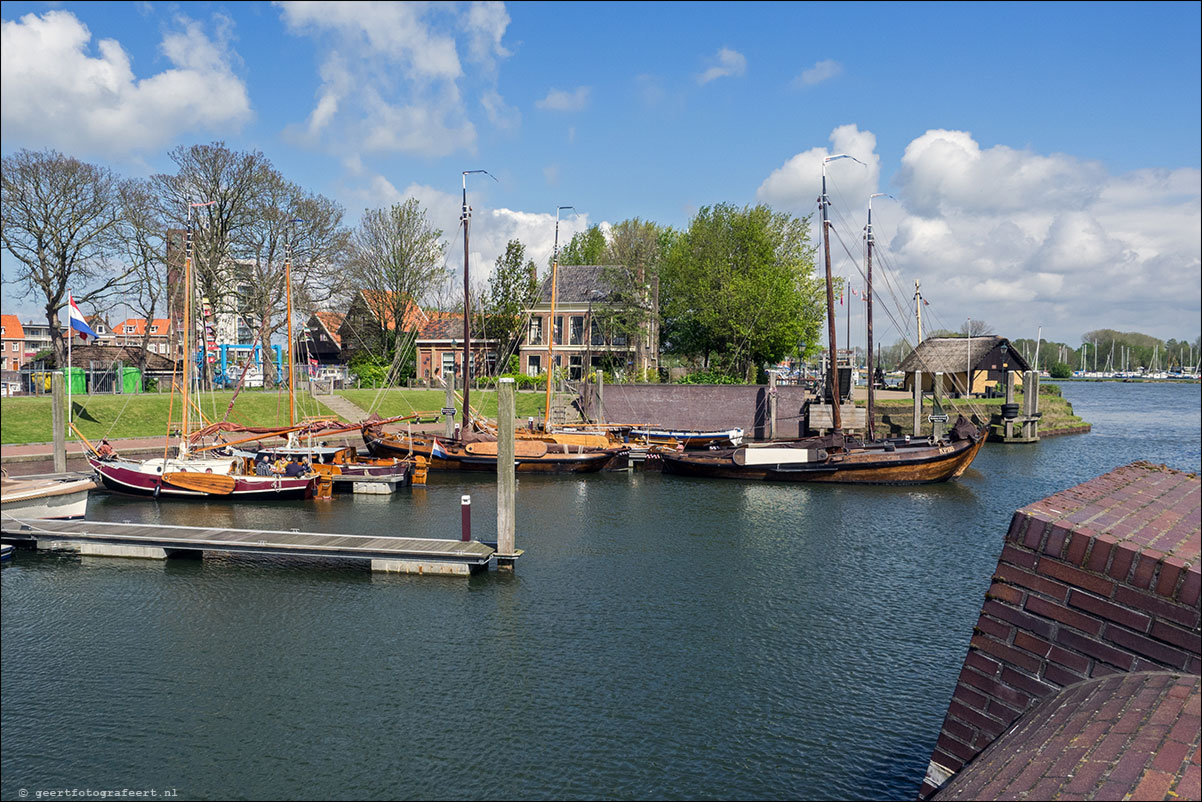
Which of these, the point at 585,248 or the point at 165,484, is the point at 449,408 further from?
the point at 585,248

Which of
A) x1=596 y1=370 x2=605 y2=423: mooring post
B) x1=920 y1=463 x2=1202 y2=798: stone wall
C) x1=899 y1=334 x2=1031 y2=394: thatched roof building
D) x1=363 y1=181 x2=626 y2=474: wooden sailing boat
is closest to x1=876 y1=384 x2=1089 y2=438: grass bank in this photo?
x1=899 y1=334 x2=1031 y2=394: thatched roof building

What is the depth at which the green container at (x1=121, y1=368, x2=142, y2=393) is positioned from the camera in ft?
156

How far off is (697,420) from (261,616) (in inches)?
1502

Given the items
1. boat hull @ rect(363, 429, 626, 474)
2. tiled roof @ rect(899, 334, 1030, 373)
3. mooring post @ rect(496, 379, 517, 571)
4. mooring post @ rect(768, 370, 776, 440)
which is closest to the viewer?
mooring post @ rect(496, 379, 517, 571)

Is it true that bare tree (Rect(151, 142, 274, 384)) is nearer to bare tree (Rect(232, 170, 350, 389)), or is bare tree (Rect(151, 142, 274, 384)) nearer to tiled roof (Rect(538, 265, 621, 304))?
bare tree (Rect(232, 170, 350, 389))

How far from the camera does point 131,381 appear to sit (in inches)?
1877

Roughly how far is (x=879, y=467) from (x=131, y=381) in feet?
143

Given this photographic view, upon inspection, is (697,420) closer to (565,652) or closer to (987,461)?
(987,461)

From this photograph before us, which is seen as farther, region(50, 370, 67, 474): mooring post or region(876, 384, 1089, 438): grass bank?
region(876, 384, 1089, 438): grass bank

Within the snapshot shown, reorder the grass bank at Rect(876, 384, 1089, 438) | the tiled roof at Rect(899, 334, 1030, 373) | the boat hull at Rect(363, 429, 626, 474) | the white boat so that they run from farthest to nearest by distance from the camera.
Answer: the tiled roof at Rect(899, 334, 1030, 373) < the grass bank at Rect(876, 384, 1089, 438) < the boat hull at Rect(363, 429, 626, 474) < the white boat

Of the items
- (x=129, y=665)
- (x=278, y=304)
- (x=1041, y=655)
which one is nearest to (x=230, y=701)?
(x=129, y=665)

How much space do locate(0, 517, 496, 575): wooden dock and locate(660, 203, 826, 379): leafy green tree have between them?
138 feet

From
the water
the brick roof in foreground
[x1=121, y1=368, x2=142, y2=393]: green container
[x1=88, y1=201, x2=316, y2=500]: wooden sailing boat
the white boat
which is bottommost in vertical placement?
the water

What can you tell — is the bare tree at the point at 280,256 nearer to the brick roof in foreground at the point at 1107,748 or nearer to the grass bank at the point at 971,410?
the grass bank at the point at 971,410
